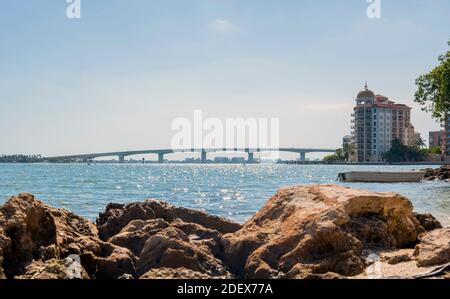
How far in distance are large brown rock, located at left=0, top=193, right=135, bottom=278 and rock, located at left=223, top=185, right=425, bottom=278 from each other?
6.05 ft

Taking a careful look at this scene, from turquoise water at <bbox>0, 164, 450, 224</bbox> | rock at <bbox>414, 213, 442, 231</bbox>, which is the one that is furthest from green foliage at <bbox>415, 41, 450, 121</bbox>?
rock at <bbox>414, 213, 442, 231</bbox>

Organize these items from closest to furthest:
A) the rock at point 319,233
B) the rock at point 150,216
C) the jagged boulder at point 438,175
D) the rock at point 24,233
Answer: the rock at point 24,233 < the rock at point 319,233 < the rock at point 150,216 < the jagged boulder at point 438,175

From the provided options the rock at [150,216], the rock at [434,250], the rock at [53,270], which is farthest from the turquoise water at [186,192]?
the rock at [53,270]

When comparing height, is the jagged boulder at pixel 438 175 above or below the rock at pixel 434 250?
below

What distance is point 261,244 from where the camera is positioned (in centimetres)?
926

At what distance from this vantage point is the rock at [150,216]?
1134 centimetres

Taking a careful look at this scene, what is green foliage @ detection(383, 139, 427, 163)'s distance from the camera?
169750 millimetres

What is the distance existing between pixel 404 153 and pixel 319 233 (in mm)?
168534

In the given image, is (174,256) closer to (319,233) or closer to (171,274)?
(171,274)

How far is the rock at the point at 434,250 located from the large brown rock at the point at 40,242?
3.95 meters

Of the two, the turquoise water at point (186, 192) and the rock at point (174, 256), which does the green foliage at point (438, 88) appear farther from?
the rock at point (174, 256)

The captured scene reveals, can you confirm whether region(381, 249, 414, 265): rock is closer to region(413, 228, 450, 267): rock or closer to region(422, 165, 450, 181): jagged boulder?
region(413, 228, 450, 267): rock
